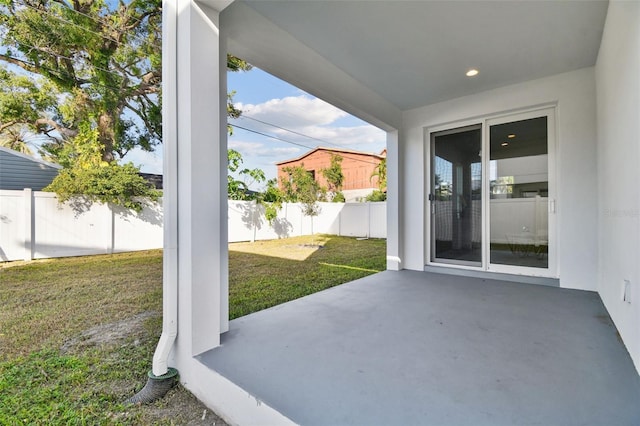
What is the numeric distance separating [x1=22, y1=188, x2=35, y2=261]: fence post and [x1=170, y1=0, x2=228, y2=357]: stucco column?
5753mm

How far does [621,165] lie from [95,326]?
4.22 m

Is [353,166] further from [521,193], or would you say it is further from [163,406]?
[163,406]

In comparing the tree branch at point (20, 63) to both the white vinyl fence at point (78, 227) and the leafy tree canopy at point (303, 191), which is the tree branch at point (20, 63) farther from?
the leafy tree canopy at point (303, 191)

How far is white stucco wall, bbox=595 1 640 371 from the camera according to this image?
1439mm

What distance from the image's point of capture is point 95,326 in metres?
2.54

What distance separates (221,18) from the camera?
204cm

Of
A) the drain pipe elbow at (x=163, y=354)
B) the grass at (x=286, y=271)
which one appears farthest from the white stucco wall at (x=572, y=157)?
the drain pipe elbow at (x=163, y=354)

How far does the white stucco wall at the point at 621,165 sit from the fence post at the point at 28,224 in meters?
8.01

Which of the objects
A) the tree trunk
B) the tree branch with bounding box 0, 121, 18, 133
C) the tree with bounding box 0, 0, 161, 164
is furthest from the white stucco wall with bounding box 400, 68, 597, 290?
the tree branch with bounding box 0, 121, 18, 133

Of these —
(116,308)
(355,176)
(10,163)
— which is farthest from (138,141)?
(355,176)

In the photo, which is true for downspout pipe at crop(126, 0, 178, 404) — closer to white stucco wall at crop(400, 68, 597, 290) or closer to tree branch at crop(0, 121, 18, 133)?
white stucco wall at crop(400, 68, 597, 290)

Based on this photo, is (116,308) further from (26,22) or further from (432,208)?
(26,22)

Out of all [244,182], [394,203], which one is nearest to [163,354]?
[394,203]

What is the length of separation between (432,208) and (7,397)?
14.6 ft
